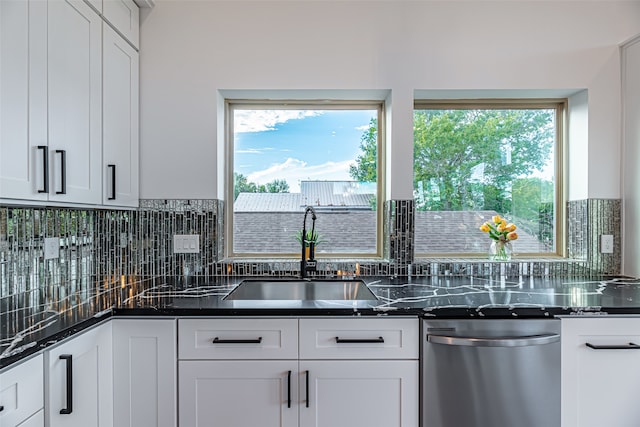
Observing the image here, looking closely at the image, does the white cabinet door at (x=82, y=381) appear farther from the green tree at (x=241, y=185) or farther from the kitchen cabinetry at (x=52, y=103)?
the green tree at (x=241, y=185)

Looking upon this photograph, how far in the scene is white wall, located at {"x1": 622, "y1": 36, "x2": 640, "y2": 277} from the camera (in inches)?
84.6

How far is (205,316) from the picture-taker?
1.54 m

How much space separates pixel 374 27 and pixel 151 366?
1.99 meters

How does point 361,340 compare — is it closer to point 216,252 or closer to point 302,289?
point 302,289

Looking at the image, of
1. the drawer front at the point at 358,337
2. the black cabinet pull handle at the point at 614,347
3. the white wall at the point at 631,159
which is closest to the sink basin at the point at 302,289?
the drawer front at the point at 358,337

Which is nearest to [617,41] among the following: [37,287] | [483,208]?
[483,208]

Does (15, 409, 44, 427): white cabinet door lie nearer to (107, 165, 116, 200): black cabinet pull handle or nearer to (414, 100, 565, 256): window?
(107, 165, 116, 200): black cabinet pull handle

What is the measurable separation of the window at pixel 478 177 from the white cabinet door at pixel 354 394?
1.03 m

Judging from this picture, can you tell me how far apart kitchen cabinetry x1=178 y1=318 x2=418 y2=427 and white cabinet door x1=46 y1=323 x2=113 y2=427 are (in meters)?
0.27

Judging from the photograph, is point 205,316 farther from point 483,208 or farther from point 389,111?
point 483,208

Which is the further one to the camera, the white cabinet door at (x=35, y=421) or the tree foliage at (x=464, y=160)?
the tree foliage at (x=464, y=160)

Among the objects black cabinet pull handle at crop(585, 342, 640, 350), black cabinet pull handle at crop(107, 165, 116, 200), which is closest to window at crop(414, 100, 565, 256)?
black cabinet pull handle at crop(585, 342, 640, 350)

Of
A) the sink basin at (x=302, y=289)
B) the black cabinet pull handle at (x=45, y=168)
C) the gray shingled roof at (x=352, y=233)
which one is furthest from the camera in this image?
the gray shingled roof at (x=352, y=233)

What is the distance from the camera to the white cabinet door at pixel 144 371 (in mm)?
1549
